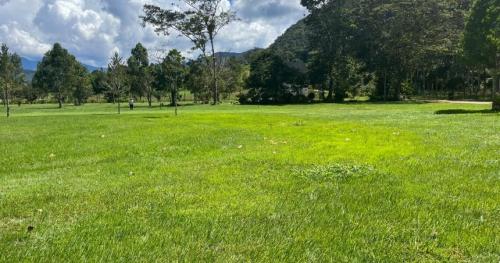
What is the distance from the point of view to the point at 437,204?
6410 mm

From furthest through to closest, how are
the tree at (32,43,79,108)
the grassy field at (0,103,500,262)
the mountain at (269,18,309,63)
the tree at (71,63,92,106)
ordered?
the mountain at (269,18,309,63) → the tree at (71,63,92,106) → the tree at (32,43,79,108) → the grassy field at (0,103,500,262)

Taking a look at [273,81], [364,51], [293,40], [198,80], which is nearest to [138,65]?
[198,80]

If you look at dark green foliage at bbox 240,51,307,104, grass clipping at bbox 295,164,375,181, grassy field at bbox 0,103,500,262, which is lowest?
grassy field at bbox 0,103,500,262

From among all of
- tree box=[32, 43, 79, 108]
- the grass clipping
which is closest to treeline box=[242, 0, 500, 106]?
tree box=[32, 43, 79, 108]

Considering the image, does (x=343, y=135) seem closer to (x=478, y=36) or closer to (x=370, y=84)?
(x=478, y=36)

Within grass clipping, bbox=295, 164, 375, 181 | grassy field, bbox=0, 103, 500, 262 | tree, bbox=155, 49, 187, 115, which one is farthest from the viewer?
tree, bbox=155, 49, 187, 115

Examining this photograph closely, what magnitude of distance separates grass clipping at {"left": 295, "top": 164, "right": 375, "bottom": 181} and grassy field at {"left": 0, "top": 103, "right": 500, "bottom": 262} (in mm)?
36

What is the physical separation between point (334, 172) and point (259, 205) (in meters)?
2.63

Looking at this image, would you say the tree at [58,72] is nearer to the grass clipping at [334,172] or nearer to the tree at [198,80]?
the tree at [198,80]

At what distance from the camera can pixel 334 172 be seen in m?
8.60

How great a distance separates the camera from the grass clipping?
325 inches

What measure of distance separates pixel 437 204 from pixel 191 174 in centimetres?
454

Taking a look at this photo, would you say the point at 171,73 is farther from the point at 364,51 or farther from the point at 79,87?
the point at 79,87

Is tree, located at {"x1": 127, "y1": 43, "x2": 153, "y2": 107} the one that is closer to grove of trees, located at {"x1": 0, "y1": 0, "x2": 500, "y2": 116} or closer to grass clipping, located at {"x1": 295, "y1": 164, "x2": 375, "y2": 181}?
grove of trees, located at {"x1": 0, "y1": 0, "x2": 500, "y2": 116}
